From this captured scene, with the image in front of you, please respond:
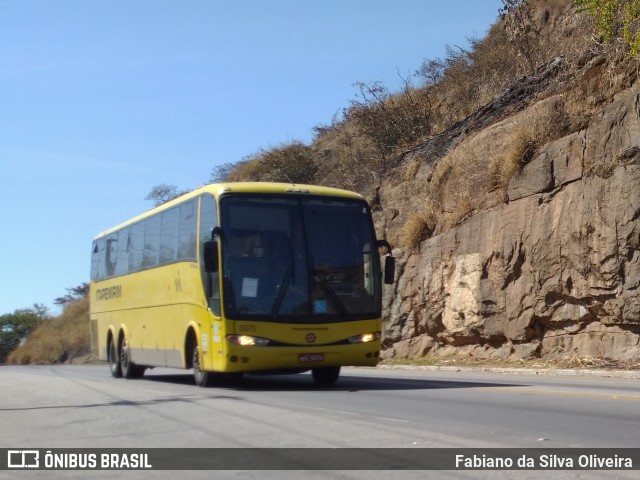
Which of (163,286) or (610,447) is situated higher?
(163,286)

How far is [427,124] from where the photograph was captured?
3741 centimetres

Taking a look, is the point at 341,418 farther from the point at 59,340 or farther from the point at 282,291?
the point at 59,340

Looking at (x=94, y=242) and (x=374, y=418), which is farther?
(x=94, y=242)

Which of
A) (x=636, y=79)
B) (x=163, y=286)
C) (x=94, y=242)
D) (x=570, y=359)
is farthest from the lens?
(x=94, y=242)

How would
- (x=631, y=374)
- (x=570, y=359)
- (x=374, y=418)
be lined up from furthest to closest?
1. (x=570, y=359)
2. (x=631, y=374)
3. (x=374, y=418)

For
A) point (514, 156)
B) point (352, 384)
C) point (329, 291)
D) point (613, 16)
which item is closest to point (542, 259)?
point (514, 156)

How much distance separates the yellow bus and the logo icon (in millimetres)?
6239

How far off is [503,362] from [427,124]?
1624 centimetres

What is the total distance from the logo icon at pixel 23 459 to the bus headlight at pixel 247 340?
6.21m

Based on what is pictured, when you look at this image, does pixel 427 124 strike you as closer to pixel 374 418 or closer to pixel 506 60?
pixel 506 60

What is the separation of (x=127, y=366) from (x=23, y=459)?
14070 millimetres

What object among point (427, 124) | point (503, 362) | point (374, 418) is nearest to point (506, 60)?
point (427, 124)

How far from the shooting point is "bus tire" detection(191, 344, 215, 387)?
57.2 feet

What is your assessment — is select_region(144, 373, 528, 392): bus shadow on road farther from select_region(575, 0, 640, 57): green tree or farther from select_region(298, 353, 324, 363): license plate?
select_region(575, 0, 640, 57): green tree
